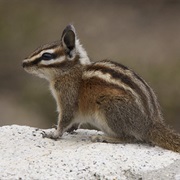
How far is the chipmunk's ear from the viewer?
7133 mm

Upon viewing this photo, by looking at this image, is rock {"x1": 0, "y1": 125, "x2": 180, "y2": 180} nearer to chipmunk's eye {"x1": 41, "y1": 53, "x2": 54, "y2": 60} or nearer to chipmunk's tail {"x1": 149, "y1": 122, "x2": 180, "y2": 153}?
chipmunk's tail {"x1": 149, "y1": 122, "x2": 180, "y2": 153}

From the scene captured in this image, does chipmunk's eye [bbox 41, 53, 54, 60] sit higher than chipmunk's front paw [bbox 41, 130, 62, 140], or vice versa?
chipmunk's eye [bbox 41, 53, 54, 60]

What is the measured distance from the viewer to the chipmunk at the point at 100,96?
22.5 ft

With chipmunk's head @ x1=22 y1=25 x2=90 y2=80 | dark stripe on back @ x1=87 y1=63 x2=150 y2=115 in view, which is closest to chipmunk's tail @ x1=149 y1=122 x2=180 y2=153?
dark stripe on back @ x1=87 y1=63 x2=150 y2=115

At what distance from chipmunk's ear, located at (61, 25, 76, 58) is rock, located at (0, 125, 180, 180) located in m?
0.80

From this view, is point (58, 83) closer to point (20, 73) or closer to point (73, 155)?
point (73, 155)

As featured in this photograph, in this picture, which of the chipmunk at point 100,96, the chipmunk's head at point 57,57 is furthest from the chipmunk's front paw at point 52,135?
the chipmunk's head at point 57,57

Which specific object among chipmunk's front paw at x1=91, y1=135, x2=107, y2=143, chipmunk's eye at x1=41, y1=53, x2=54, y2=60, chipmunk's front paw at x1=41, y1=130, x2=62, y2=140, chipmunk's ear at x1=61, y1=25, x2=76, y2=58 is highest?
chipmunk's ear at x1=61, y1=25, x2=76, y2=58

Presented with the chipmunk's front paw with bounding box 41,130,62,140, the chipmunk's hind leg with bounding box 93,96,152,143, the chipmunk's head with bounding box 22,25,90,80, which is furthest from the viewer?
the chipmunk's head with bounding box 22,25,90,80

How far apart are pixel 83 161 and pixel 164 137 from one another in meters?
0.88

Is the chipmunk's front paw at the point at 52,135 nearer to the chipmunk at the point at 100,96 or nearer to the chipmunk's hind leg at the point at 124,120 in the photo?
the chipmunk at the point at 100,96

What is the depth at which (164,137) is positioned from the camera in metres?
6.82

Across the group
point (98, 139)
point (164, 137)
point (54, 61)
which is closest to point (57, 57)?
point (54, 61)

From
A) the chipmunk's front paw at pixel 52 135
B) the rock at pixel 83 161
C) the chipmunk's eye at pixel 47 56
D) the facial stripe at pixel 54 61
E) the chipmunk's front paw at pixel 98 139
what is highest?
the chipmunk's eye at pixel 47 56
